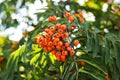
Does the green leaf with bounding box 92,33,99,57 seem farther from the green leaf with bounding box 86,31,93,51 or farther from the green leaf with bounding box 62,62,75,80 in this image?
the green leaf with bounding box 62,62,75,80

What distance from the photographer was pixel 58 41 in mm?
2295

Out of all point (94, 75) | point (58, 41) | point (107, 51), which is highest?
point (58, 41)

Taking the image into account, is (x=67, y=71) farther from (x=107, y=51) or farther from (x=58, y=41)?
(x=107, y=51)

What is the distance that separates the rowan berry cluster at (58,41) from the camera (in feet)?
7.56

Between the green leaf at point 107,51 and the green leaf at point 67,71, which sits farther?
the green leaf at point 107,51

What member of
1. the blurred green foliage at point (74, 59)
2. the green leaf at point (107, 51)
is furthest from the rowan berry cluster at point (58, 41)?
the green leaf at point (107, 51)

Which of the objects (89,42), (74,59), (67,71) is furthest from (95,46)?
(67,71)

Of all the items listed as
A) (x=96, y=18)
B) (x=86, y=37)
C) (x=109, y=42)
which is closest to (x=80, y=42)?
(x=86, y=37)

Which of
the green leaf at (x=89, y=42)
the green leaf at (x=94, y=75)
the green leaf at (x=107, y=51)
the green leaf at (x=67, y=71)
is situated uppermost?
the green leaf at (x=89, y=42)

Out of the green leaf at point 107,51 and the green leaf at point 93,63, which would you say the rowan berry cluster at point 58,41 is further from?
the green leaf at point 107,51

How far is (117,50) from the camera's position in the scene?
7.93 feet

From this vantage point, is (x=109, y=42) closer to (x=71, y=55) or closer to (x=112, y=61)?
(x=112, y=61)

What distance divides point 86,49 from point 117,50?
24cm

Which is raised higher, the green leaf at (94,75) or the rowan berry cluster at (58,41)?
the rowan berry cluster at (58,41)
